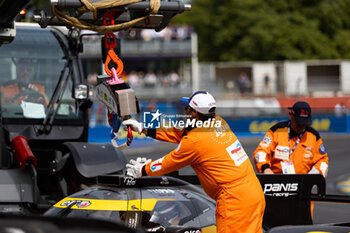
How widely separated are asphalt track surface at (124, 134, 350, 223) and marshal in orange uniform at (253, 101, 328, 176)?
7.3 inches

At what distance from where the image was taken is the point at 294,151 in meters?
7.52

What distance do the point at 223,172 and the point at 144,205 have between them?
2.20 ft

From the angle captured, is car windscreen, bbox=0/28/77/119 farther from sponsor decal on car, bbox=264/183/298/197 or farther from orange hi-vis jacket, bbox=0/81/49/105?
sponsor decal on car, bbox=264/183/298/197

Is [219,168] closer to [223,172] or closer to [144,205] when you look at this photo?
[223,172]

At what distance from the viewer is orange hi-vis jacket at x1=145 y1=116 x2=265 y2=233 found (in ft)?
17.6

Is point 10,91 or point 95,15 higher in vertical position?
point 95,15

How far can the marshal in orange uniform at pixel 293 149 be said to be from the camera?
24.2ft

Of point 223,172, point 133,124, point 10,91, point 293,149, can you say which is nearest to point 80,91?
point 10,91

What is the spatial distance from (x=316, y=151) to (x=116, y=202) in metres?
2.92

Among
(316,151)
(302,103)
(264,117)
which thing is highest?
(302,103)

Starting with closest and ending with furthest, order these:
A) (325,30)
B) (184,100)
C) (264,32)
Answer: (184,100) < (264,32) < (325,30)

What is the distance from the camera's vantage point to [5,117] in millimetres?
8094

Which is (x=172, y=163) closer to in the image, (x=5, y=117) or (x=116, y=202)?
(x=116, y=202)

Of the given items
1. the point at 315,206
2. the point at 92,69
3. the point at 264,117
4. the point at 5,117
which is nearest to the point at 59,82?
the point at 5,117
